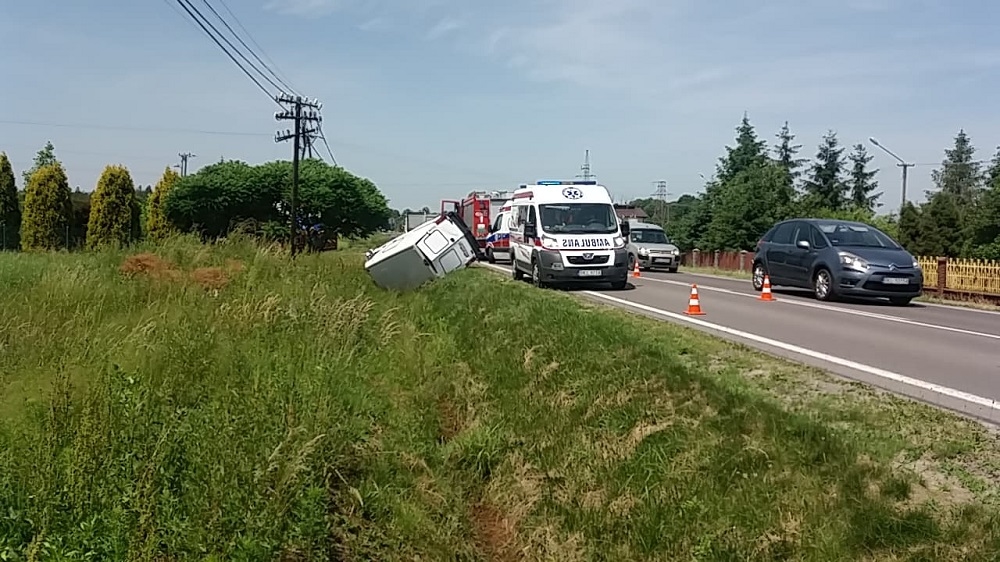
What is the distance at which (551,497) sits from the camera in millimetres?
6285

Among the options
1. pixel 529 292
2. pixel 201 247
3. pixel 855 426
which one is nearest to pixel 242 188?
pixel 201 247

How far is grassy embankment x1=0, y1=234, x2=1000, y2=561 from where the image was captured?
15.5 ft

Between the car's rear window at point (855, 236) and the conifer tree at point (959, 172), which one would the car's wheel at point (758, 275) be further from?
the conifer tree at point (959, 172)

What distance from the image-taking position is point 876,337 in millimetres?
10953

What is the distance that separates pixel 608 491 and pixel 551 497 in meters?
0.55

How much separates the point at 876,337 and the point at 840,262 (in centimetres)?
572

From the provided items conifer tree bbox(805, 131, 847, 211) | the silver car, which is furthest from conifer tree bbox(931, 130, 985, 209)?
the silver car

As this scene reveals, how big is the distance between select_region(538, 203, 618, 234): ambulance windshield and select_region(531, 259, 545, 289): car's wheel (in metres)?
0.90

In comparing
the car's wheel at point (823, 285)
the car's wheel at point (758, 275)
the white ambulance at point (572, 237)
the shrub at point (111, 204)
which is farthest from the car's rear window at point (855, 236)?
the shrub at point (111, 204)

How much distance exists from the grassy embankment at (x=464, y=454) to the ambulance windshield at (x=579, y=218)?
10.3 meters

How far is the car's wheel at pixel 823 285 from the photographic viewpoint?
16.6 metres

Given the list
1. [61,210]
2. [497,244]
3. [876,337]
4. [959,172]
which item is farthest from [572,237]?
[959,172]

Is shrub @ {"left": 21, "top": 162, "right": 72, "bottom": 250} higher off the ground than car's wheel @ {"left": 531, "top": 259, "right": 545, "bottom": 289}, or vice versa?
shrub @ {"left": 21, "top": 162, "right": 72, "bottom": 250}

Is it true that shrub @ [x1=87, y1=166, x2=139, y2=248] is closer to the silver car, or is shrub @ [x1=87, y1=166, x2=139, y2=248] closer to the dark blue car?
the silver car
